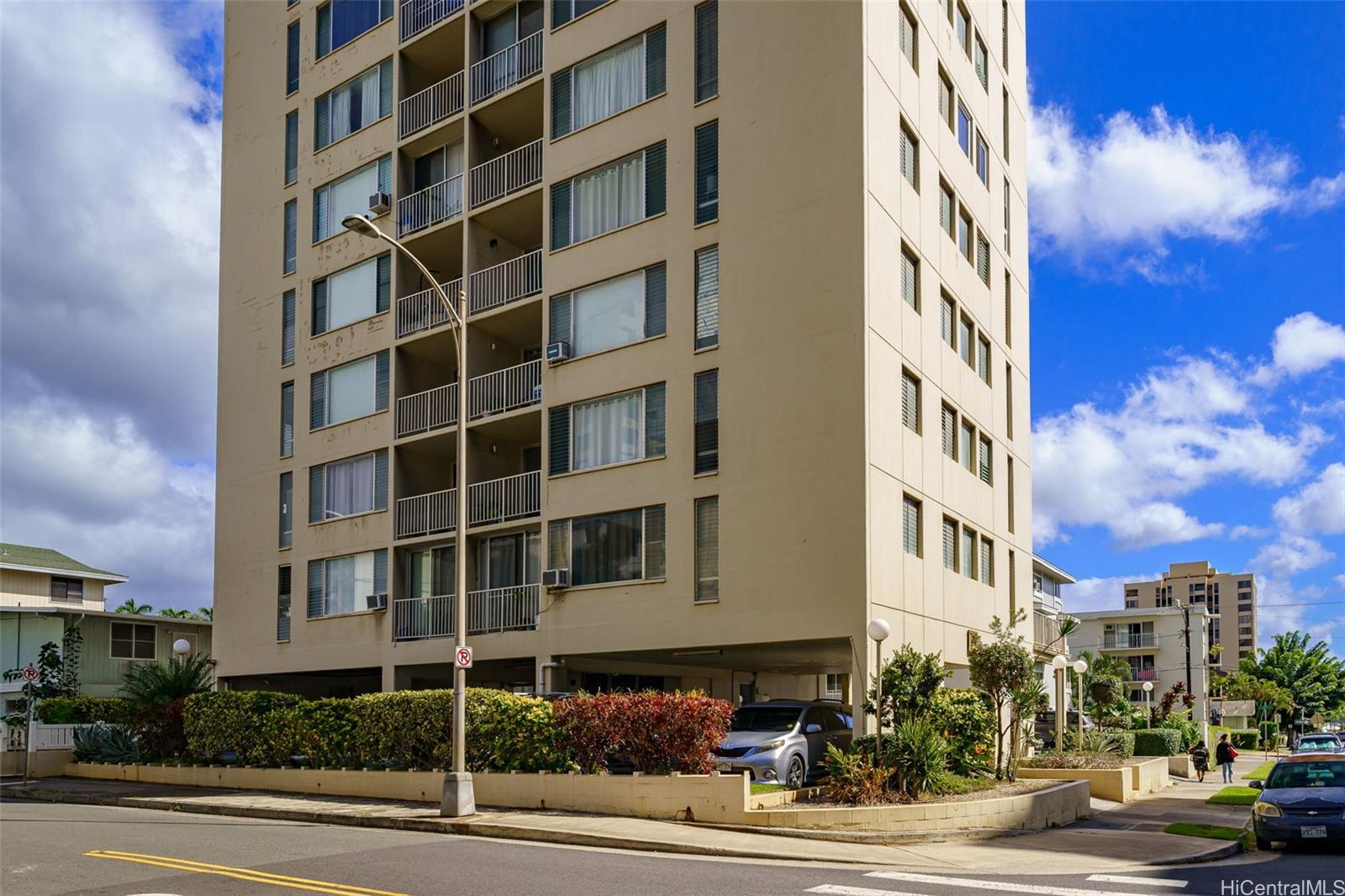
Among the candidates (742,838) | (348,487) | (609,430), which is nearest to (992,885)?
(742,838)

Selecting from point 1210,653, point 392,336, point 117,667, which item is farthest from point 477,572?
point 1210,653

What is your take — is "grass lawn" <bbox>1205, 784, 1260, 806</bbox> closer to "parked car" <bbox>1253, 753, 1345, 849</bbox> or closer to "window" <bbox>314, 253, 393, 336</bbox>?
"parked car" <bbox>1253, 753, 1345, 849</bbox>

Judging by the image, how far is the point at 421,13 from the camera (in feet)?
115

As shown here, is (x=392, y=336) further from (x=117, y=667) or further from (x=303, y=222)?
(x=117, y=667)

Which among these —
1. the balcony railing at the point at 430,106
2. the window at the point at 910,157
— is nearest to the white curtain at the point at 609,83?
the balcony railing at the point at 430,106

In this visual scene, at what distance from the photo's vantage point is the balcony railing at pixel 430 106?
33969mm

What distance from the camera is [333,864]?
15.5 meters

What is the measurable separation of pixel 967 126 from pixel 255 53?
75.0 ft

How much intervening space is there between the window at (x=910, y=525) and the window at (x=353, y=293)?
15.8 m

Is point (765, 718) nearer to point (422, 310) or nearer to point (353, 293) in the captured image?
point (422, 310)

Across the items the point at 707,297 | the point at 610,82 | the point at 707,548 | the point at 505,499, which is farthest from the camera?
the point at 505,499

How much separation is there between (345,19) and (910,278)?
1961 cm

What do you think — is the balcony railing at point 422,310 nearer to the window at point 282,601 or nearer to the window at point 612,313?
the window at point 612,313

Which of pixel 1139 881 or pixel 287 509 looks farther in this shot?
pixel 287 509
